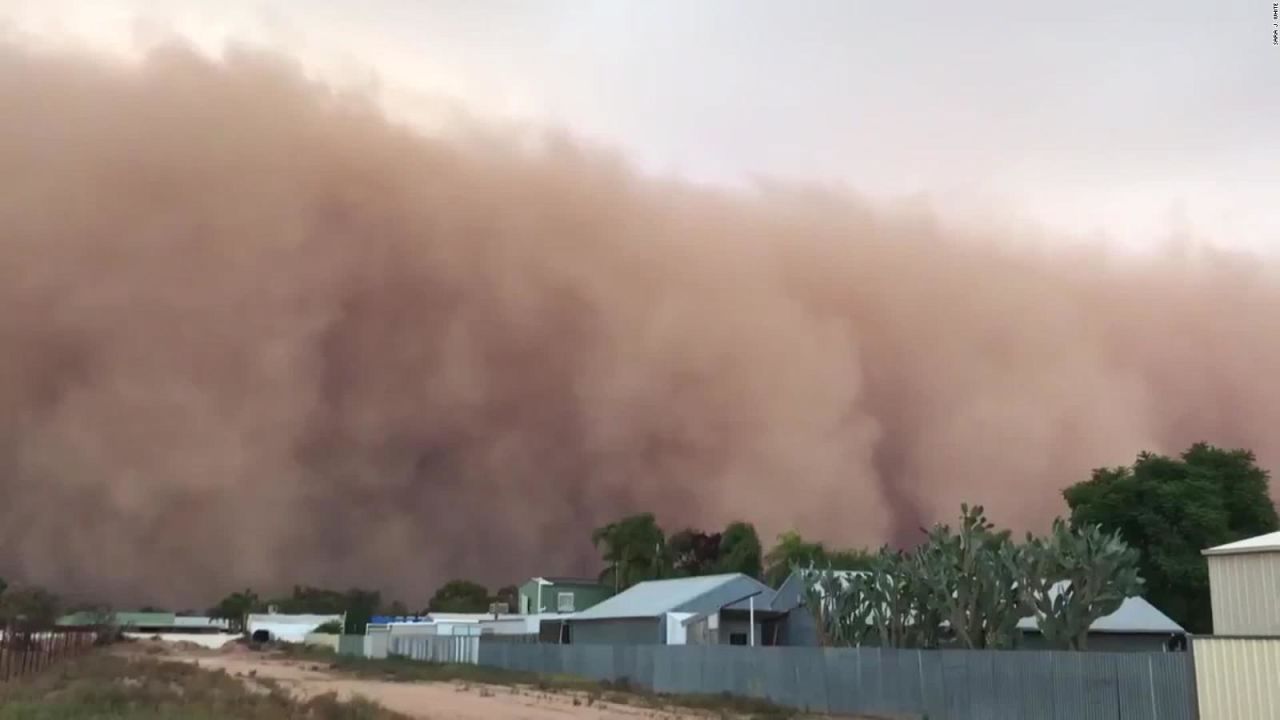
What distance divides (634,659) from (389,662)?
32.0 meters

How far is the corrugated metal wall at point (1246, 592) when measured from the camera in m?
26.2

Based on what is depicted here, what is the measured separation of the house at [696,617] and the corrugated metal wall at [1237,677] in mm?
30332

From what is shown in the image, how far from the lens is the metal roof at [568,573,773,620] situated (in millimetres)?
57438

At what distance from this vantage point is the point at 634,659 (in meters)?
48.5

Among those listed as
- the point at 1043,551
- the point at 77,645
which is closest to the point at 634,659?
the point at 1043,551

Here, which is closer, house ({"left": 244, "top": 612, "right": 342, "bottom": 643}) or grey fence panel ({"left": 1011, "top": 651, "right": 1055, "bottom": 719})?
grey fence panel ({"left": 1011, "top": 651, "right": 1055, "bottom": 719})

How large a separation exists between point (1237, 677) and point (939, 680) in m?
10.4

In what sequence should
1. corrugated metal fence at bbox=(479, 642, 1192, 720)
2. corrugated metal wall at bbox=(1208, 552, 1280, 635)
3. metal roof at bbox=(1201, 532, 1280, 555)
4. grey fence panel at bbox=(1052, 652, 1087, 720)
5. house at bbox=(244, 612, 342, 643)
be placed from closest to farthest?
corrugated metal fence at bbox=(479, 642, 1192, 720)
corrugated metal wall at bbox=(1208, 552, 1280, 635)
metal roof at bbox=(1201, 532, 1280, 555)
grey fence panel at bbox=(1052, 652, 1087, 720)
house at bbox=(244, 612, 342, 643)

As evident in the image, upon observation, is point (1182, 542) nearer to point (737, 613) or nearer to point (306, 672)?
point (737, 613)

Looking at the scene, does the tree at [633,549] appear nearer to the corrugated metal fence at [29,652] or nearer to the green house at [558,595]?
the green house at [558,595]

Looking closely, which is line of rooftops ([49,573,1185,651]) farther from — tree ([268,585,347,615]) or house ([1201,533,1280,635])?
tree ([268,585,347,615])

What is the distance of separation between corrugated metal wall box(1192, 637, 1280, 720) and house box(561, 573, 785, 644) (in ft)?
99.5

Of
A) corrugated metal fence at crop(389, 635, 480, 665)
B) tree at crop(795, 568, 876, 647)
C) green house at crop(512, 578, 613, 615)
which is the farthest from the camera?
green house at crop(512, 578, 613, 615)

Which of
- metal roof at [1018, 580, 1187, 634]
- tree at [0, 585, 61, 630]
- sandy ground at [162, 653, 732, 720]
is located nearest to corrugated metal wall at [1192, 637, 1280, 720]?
sandy ground at [162, 653, 732, 720]
